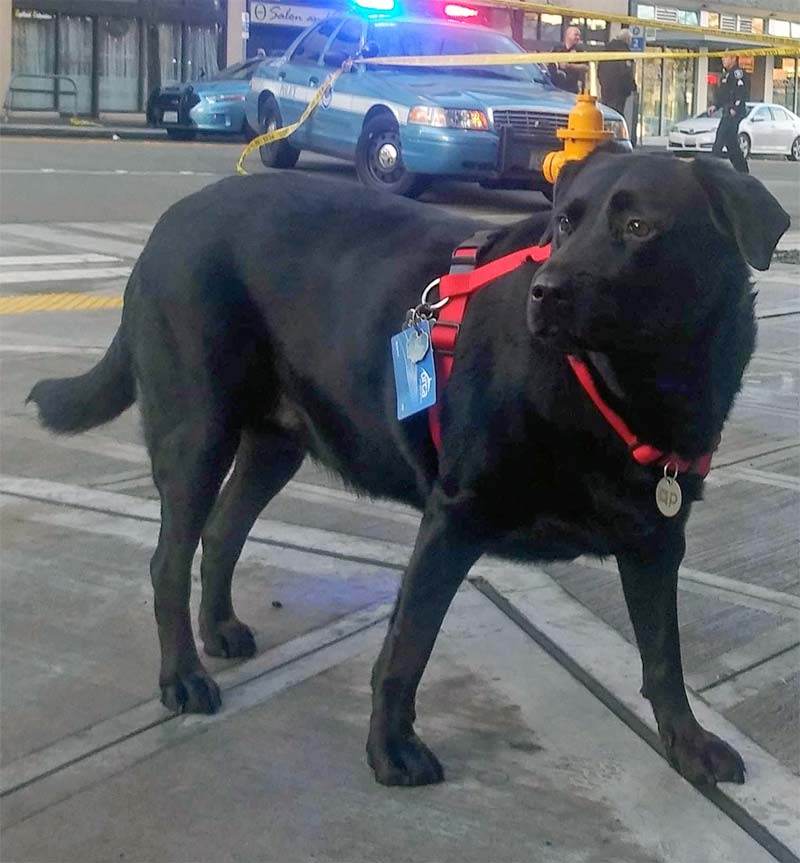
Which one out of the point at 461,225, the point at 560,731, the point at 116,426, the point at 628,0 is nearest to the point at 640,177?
the point at 461,225

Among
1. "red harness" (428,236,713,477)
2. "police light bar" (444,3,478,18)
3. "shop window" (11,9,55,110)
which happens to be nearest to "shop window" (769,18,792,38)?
"shop window" (11,9,55,110)

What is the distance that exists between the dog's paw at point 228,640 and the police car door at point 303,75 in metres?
12.1

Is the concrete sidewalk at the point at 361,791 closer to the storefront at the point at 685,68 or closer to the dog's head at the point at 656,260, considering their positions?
the dog's head at the point at 656,260

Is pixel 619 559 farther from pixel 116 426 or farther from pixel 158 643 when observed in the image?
pixel 116 426

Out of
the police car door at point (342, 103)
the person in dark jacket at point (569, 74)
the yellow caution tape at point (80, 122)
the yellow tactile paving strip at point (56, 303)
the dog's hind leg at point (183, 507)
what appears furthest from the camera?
the yellow caution tape at point (80, 122)

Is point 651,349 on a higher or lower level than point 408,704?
higher

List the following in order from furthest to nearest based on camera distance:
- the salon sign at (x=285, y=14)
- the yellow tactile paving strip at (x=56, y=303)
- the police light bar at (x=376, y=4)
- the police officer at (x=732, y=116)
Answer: the salon sign at (x=285, y=14)
the police officer at (x=732, y=116)
the police light bar at (x=376, y=4)
the yellow tactile paving strip at (x=56, y=303)

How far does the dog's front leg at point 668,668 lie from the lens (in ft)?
9.48

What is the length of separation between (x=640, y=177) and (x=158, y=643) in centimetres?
174

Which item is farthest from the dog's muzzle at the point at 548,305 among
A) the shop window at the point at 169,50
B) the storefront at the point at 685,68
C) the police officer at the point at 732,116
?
the storefront at the point at 685,68

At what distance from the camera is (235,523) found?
3.59 meters

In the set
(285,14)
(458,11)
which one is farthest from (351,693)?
(285,14)

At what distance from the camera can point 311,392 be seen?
10.6 feet

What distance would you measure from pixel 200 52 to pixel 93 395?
31485 mm
